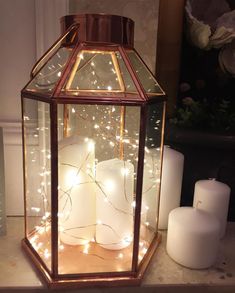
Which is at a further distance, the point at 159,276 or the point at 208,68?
the point at 208,68

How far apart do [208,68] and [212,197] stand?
46 centimetres

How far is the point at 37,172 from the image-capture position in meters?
0.78

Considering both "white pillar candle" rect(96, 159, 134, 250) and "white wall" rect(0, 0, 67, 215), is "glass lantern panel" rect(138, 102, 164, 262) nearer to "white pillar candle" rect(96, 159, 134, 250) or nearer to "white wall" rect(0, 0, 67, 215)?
"white pillar candle" rect(96, 159, 134, 250)

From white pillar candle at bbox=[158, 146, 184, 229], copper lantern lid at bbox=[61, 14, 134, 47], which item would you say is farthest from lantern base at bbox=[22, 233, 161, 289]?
copper lantern lid at bbox=[61, 14, 134, 47]

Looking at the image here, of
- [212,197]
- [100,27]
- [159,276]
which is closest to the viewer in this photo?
[100,27]

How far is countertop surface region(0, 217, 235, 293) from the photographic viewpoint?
2.18 ft

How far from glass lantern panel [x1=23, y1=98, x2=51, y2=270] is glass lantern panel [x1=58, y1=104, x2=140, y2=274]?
0.15ft

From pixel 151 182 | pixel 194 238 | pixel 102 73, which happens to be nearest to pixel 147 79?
pixel 102 73

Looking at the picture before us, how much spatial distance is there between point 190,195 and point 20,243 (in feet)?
1.55

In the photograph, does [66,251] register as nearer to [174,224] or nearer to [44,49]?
[174,224]

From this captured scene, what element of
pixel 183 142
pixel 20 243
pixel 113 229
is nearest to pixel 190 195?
pixel 183 142

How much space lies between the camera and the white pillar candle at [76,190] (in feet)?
2.26

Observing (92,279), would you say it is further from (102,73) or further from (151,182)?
(102,73)

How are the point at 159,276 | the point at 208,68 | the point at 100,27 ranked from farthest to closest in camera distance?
the point at 208,68 → the point at 159,276 → the point at 100,27
